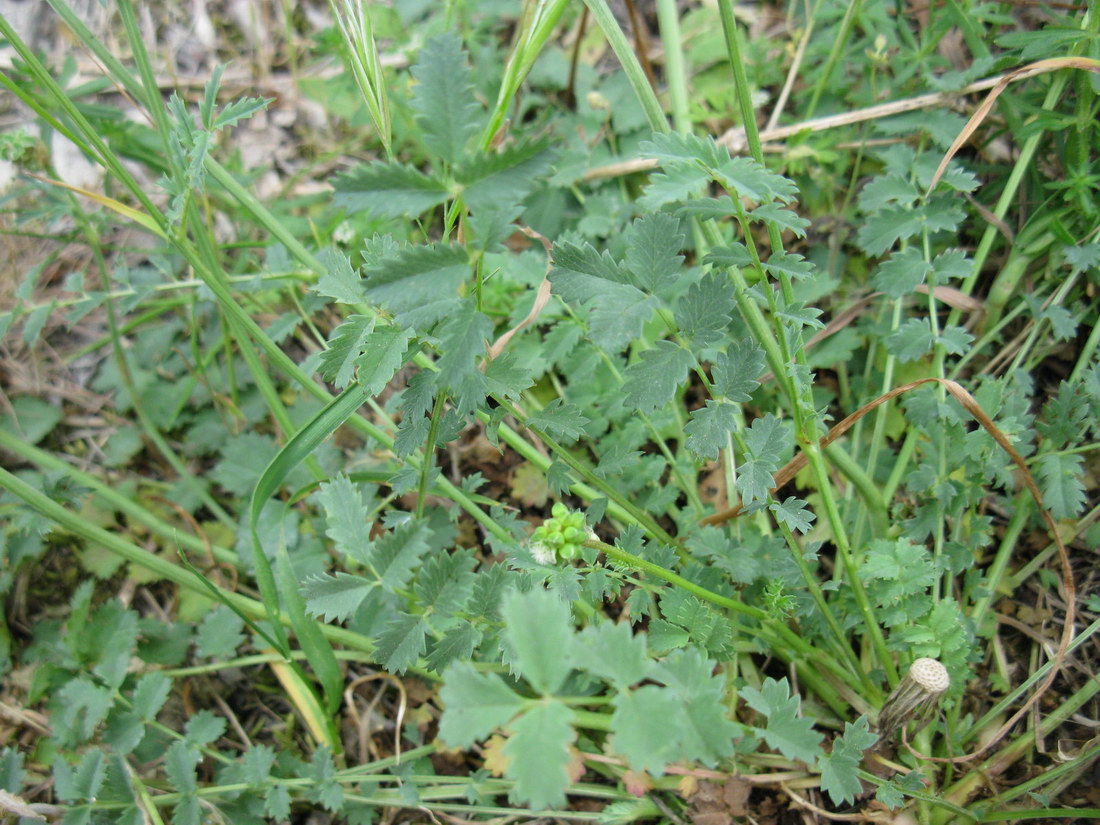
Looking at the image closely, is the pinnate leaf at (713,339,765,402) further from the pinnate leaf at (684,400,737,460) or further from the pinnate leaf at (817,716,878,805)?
the pinnate leaf at (817,716,878,805)

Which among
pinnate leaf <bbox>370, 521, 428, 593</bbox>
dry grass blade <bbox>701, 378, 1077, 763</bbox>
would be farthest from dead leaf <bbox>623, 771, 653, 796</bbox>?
pinnate leaf <bbox>370, 521, 428, 593</bbox>

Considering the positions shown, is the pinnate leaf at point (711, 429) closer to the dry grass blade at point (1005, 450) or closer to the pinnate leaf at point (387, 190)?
the dry grass blade at point (1005, 450)

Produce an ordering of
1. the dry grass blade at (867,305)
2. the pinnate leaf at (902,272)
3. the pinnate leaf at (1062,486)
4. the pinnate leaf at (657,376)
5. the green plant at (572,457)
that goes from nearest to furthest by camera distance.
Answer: the green plant at (572,457), the pinnate leaf at (657,376), the pinnate leaf at (1062,486), the pinnate leaf at (902,272), the dry grass blade at (867,305)

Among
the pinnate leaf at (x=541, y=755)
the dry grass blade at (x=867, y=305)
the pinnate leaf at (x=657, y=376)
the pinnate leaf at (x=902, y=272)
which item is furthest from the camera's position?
the dry grass blade at (x=867, y=305)

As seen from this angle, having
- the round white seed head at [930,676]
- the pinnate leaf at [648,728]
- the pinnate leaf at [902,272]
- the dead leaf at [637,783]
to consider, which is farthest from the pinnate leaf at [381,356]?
the pinnate leaf at [902,272]

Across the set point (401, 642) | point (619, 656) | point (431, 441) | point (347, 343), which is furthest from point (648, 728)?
point (347, 343)

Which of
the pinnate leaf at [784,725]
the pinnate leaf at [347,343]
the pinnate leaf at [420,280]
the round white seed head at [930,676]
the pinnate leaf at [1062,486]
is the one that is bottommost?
the round white seed head at [930,676]

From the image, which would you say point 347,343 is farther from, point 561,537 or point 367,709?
point 367,709
